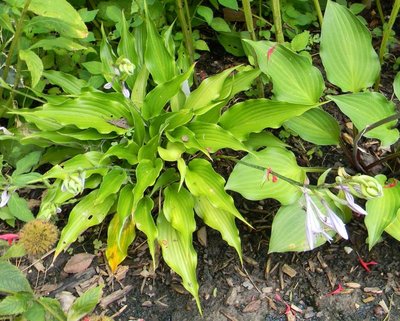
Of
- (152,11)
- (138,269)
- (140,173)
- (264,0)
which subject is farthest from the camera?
→ (264,0)

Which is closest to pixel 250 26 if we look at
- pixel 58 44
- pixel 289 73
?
pixel 289 73

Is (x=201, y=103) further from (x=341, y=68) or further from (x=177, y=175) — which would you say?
(x=341, y=68)

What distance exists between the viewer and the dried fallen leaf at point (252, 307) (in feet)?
6.97

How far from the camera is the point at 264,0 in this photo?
2861mm

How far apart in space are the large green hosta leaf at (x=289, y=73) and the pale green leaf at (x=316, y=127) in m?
0.07

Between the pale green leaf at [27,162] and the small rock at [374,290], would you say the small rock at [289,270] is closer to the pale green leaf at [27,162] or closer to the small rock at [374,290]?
the small rock at [374,290]

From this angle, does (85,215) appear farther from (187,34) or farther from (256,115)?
(187,34)

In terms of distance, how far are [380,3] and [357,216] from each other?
4.16ft

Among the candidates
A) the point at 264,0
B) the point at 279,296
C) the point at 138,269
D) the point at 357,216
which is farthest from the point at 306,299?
the point at 264,0

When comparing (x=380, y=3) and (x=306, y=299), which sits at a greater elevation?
(x=380, y=3)

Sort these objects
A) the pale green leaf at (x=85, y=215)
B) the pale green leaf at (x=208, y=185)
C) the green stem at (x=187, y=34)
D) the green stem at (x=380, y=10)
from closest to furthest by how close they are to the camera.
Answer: the pale green leaf at (x=208, y=185), the pale green leaf at (x=85, y=215), the green stem at (x=187, y=34), the green stem at (x=380, y=10)

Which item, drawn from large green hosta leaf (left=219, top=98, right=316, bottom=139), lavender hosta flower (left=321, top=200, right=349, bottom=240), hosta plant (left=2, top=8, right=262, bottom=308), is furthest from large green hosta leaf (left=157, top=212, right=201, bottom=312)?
lavender hosta flower (left=321, top=200, right=349, bottom=240)

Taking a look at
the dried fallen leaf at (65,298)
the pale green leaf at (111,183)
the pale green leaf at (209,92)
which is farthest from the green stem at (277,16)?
the dried fallen leaf at (65,298)

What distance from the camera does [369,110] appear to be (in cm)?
208
